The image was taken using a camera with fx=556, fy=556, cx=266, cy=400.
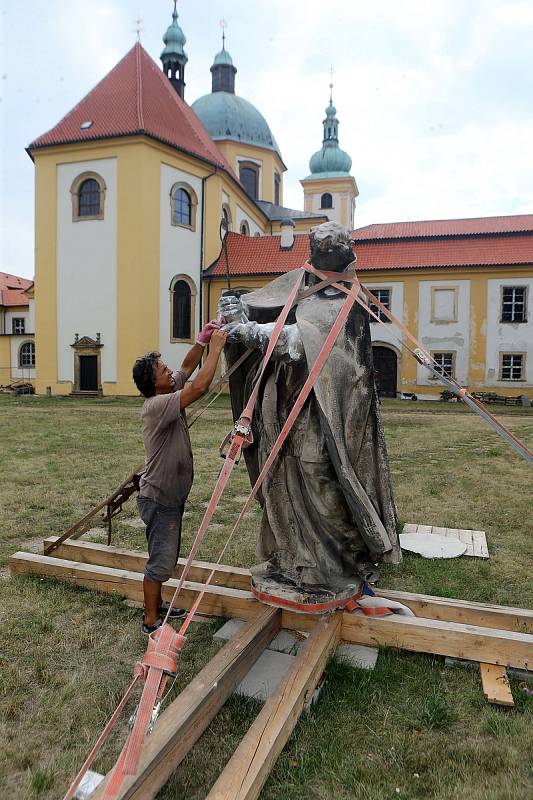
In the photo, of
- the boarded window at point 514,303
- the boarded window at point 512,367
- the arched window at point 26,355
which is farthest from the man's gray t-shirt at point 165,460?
the arched window at point 26,355

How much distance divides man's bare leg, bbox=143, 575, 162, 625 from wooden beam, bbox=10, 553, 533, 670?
0.24 m

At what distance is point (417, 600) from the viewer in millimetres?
3111

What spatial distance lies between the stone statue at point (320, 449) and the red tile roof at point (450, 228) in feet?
84.0

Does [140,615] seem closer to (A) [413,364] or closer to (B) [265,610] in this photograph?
(B) [265,610]

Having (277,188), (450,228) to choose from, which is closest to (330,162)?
(277,188)

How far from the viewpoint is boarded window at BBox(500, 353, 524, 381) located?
24.7m

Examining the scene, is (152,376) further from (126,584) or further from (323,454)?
(126,584)

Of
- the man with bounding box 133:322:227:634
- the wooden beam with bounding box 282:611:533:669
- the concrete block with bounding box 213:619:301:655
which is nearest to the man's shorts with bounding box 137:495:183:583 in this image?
the man with bounding box 133:322:227:634

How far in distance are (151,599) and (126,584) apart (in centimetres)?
49

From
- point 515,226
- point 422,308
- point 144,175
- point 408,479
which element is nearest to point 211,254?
point 144,175

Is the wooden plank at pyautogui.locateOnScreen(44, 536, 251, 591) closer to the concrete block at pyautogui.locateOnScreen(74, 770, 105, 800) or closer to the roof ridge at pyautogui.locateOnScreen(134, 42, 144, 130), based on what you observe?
the concrete block at pyautogui.locateOnScreen(74, 770, 105, 800)

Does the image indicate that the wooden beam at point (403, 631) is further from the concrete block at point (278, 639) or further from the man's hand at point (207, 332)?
the man's hand at point (207, 332)

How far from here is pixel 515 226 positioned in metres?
26.5

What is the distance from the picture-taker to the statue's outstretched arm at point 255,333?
247 cm
